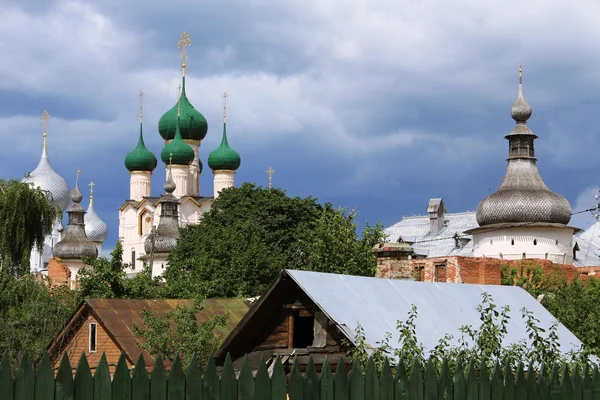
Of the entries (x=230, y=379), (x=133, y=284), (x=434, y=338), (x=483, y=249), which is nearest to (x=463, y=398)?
(x=230, y=379)

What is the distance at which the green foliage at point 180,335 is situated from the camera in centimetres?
2059

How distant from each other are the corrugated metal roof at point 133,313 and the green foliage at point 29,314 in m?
2.60

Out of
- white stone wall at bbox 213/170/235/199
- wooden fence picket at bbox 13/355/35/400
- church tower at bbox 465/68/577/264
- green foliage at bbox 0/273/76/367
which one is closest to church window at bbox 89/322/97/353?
green foliage at bbox 0/273/76/367

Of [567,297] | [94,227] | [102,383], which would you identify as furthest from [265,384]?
[94,227]

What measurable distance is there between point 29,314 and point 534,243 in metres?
22.4

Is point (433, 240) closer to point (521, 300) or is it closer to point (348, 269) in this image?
point (348, 269)

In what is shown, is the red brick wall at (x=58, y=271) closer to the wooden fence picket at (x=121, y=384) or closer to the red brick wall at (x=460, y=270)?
the red brick wall at (x=460, y=270)

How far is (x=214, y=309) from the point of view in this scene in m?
24.4

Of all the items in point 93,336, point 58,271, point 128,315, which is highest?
point 58,271

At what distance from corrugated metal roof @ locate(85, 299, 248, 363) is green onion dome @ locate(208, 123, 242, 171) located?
5215 centimetres

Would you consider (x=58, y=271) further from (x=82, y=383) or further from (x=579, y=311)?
(x=82, y=383)

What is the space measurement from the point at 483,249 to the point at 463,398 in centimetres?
3697

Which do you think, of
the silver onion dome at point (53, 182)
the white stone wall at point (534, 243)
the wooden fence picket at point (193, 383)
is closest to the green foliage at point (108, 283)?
the white stone wall at point (534, 243)

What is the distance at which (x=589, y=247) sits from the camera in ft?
182
